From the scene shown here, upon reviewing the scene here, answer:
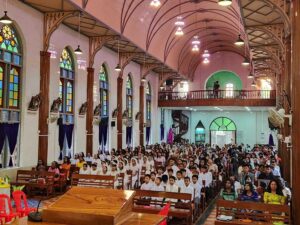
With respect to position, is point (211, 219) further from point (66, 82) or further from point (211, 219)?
point (66, 82)

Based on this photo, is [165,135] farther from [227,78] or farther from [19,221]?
[19,221]

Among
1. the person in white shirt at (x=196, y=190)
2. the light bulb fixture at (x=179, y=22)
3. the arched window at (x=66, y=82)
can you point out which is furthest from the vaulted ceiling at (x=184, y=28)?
the person in white shirt at (x=196, y=190)

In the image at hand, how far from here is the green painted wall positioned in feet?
125

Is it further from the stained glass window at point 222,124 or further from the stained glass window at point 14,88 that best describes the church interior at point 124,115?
the stained glass window at point 222,124

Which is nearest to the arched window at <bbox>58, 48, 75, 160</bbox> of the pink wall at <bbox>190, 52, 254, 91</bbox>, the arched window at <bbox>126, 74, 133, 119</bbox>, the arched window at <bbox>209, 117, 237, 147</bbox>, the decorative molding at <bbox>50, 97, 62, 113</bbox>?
the decorative molding at <bbox>50, 97, 62, 113</bbox>

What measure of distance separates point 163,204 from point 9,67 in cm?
837

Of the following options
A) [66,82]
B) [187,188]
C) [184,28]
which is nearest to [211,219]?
[187,188]

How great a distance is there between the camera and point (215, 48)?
36.7 meters

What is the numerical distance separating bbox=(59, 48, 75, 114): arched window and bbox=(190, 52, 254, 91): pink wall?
22.1 metres

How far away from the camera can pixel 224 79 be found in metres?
38.8

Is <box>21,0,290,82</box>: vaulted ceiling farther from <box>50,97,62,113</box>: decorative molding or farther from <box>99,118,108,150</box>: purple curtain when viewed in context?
<box>99,118,108,150</box>: purple curtain

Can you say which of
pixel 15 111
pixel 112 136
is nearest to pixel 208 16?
pixel 112 136

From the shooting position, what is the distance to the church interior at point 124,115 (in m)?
7.20

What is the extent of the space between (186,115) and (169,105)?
6618 mm
